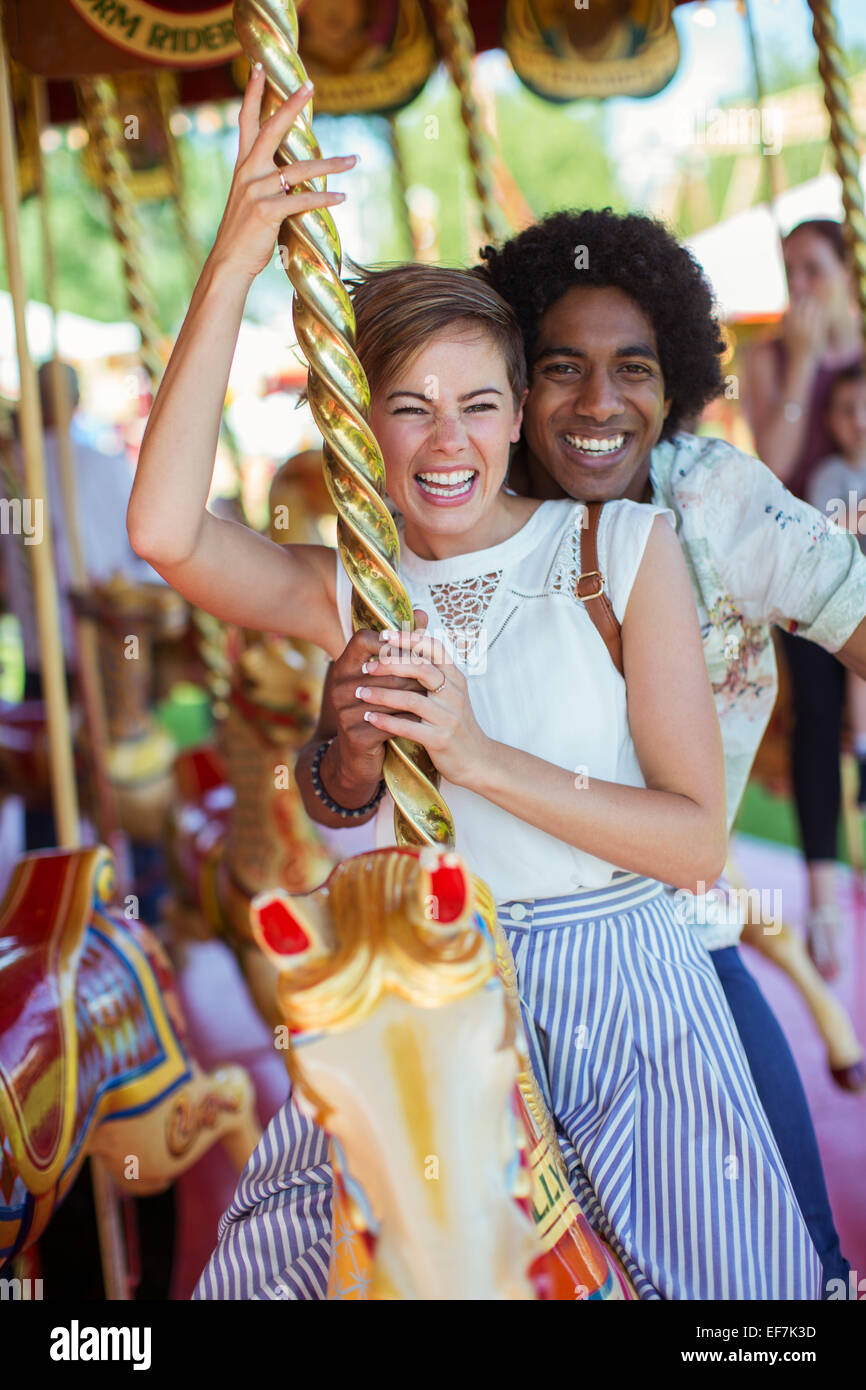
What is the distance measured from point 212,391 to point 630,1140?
0.85 meters

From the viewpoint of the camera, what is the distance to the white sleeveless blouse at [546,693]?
1270 mm

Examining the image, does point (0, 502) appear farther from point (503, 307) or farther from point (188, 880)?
point (503, 307)

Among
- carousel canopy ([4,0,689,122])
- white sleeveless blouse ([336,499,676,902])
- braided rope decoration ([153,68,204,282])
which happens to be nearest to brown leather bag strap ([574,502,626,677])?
white sleeveless blouse ([336,499,676,902])

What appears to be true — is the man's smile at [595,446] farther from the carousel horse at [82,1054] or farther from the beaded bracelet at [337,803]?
the carousel horse at [82,1054]

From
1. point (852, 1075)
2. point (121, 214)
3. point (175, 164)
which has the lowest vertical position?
point (852, 1075)

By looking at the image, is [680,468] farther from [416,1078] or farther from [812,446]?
[812,446]

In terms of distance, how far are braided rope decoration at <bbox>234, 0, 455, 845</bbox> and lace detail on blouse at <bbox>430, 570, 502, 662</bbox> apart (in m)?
0.22

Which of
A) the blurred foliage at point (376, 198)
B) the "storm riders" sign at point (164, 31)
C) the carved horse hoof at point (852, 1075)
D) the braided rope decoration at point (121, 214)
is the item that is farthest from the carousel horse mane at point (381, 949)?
the blurred foliage at point (376, 198)

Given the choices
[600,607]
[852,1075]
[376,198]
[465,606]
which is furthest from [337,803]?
[376,198]

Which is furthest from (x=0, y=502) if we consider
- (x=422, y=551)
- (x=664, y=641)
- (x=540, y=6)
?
(x=664, y=641)

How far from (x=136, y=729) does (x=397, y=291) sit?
10.3 feet

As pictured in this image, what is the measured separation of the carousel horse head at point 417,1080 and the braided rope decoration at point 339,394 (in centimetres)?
25

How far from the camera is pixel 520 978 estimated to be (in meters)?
1.27

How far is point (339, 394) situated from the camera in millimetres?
1037
